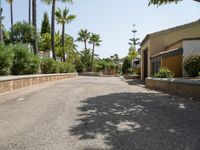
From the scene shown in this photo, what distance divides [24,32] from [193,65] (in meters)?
18.7

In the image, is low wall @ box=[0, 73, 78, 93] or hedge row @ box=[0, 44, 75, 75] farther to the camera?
hedge row @ box=[0, 44, 75, 75]

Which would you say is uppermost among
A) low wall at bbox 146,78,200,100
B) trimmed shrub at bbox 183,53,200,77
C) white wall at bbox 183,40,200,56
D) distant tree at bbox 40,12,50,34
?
distant tree at bbox 40,12,50,34

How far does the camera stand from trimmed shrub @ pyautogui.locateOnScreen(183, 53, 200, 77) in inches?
787

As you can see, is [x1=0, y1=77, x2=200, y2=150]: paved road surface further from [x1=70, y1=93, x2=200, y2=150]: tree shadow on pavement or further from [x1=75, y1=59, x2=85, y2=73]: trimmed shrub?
[x1=75, y1=59, x2=85, y2=73]: trimmed shrub

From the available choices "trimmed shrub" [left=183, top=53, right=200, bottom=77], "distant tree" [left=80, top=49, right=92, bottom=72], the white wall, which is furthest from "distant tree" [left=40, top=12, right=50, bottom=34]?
"trimmed shrub" [left=183, top=53, right=200, bottom=77]

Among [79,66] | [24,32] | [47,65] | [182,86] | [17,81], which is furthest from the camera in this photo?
[79,66]

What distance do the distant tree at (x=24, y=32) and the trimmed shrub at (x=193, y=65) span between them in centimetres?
1603

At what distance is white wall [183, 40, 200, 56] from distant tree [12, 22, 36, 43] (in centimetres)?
1502

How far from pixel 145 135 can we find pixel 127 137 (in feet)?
1.42

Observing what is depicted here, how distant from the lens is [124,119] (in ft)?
25.3

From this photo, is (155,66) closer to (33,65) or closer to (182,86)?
(33,65)

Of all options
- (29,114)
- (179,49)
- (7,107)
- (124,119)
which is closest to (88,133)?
(124,119)

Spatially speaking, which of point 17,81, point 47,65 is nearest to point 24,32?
point 47,65

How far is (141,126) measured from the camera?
695cm
